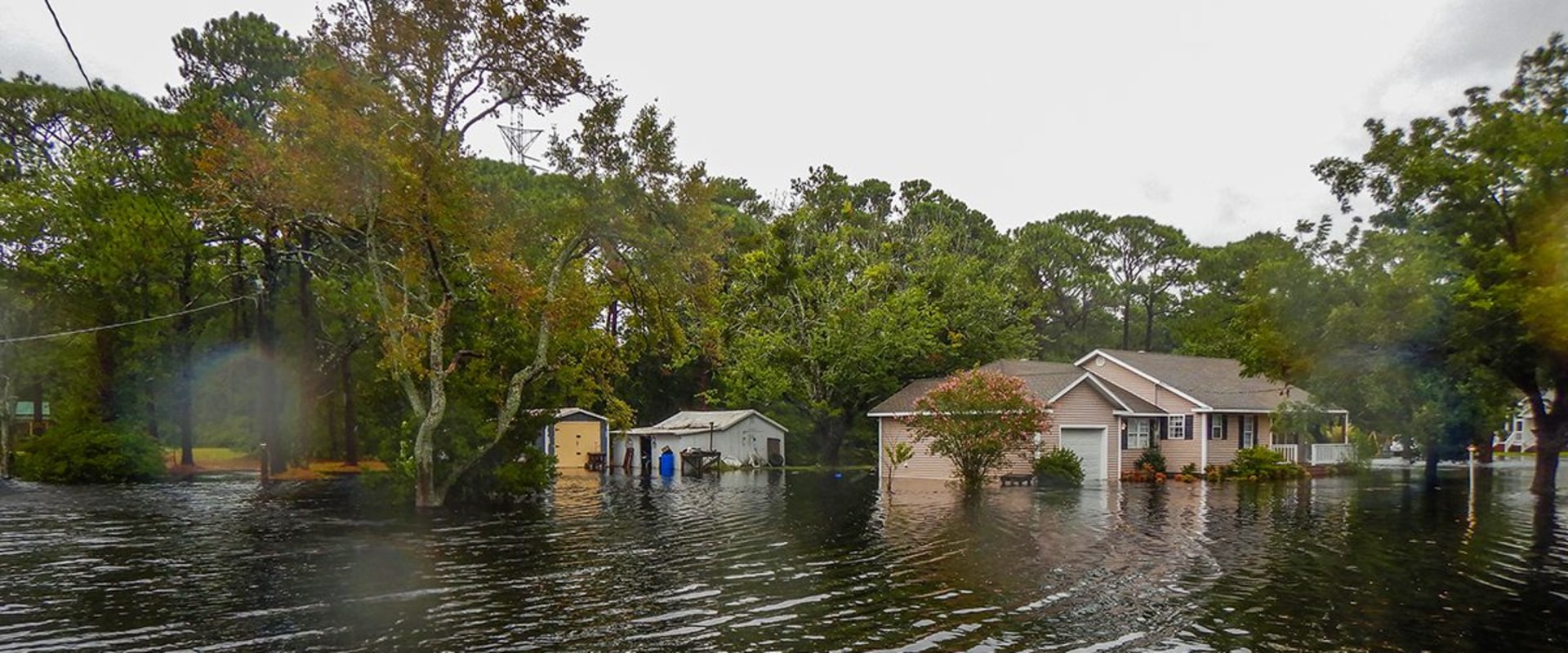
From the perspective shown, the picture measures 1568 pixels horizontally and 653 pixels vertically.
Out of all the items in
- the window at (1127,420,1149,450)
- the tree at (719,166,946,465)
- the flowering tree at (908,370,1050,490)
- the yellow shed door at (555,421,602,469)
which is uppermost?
the tree at (719,166,946,465)

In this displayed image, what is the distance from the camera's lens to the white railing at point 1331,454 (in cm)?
4303

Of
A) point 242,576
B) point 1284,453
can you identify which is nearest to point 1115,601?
point 242,576

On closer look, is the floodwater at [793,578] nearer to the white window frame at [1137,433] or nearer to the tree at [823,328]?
the white window frame at [1137,433]

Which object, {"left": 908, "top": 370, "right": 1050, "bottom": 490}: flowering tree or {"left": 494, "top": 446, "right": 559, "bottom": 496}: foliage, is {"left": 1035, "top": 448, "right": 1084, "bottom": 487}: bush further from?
{"left": 494, "top": 446, "right": 559, "bottom": 496}: foliage

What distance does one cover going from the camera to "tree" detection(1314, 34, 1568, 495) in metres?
25.4

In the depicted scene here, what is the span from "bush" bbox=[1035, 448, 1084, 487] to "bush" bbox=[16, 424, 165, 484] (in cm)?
3095

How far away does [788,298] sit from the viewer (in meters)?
48.3

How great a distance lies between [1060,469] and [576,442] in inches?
990

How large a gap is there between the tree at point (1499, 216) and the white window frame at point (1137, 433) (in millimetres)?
12456

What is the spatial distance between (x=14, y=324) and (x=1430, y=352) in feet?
162

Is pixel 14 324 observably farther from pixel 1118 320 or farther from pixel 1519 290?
pixel 1118 320

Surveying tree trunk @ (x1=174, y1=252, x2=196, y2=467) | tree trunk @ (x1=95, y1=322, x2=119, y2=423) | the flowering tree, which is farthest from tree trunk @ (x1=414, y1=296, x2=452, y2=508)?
tree trunk @ (x1=95, y1=322, x2=119, y2=423)

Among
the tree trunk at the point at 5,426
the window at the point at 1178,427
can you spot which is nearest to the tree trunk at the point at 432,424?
the tree trunk at the point at 5,426

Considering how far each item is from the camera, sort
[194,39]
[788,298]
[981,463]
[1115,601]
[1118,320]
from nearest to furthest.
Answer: [1115,601] < [981,463] < [194,39] < [788,298] < [1118,320]
